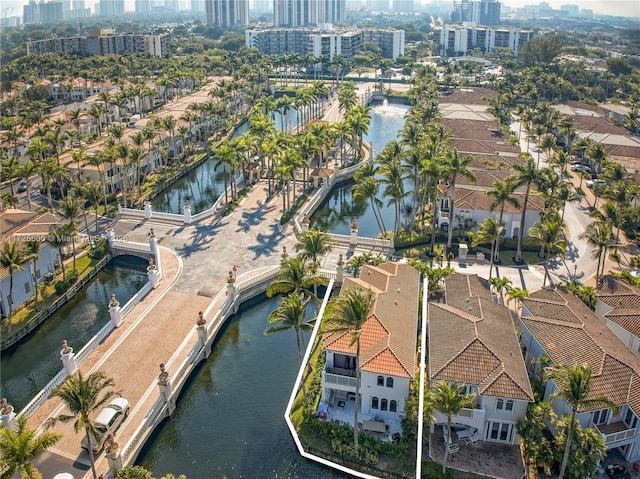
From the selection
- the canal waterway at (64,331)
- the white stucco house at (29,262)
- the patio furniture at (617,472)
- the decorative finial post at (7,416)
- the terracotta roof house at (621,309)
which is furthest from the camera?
the white stucco house at (29,262)

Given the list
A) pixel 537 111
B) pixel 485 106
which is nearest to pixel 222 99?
→ pixel 485 106

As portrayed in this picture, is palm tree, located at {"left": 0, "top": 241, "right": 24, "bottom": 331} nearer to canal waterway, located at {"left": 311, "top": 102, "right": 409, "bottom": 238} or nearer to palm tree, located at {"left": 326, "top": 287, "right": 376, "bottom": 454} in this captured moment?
palm tree, located at {"left": 326, "top": 287, "right": 376, "bottom": 454}

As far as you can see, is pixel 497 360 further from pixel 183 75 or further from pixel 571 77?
pixel 571 77

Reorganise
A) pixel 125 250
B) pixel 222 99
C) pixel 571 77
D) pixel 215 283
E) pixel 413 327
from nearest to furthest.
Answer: pixel 413 327 < pixel 215 283 < pixel 125 250 < pixel 222 99 < pixel 571 77

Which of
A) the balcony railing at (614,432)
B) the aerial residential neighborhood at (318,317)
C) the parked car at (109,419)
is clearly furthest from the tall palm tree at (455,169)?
the parked car at (109,419)

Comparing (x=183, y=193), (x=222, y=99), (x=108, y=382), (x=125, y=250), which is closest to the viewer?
(x=108, y=382)

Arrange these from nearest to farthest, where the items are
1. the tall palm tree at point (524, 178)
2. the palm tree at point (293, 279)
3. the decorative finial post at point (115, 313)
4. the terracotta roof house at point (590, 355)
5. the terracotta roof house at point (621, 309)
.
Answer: the terracotta roof house at point (590, 355) → the palm tree at point (293, 279) → the terracotta roof house at point (621, 309) → the decorative finial post at point (115, 313) → the tall palm tree at point (524, 178)

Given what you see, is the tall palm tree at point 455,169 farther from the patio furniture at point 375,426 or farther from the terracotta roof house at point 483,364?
the patio furniture at point 375,426
